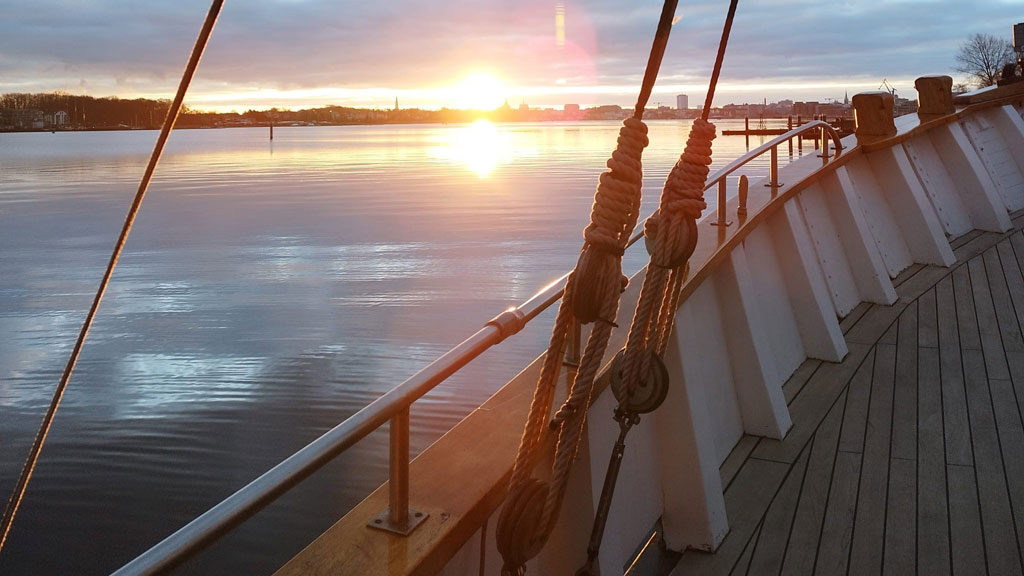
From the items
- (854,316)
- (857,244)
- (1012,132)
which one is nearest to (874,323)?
(854,316)

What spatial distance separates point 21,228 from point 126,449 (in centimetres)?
1595

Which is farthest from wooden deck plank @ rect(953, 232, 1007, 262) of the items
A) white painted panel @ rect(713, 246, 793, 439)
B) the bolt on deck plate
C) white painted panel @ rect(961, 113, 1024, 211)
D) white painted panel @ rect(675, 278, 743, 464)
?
the bolt on deck plate

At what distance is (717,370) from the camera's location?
3164 mm

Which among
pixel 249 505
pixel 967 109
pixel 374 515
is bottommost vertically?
pixel 374 515

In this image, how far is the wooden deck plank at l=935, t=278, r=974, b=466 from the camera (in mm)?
3025

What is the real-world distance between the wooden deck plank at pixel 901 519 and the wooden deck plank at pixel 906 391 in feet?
0.43

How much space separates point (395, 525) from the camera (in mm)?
1388

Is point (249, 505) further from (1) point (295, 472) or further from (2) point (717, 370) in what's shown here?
(2) point (717, 370)

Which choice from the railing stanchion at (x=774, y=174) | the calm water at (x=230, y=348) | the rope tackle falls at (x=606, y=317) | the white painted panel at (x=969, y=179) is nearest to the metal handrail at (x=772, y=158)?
the railing stanchion at (x=774, y=174)

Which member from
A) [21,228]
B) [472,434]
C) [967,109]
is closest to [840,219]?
[967,109]

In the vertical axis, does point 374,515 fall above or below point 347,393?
above

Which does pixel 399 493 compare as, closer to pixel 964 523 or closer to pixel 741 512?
A: pixel 741 512

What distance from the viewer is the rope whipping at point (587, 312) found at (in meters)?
1.33

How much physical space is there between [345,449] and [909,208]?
554 cm
